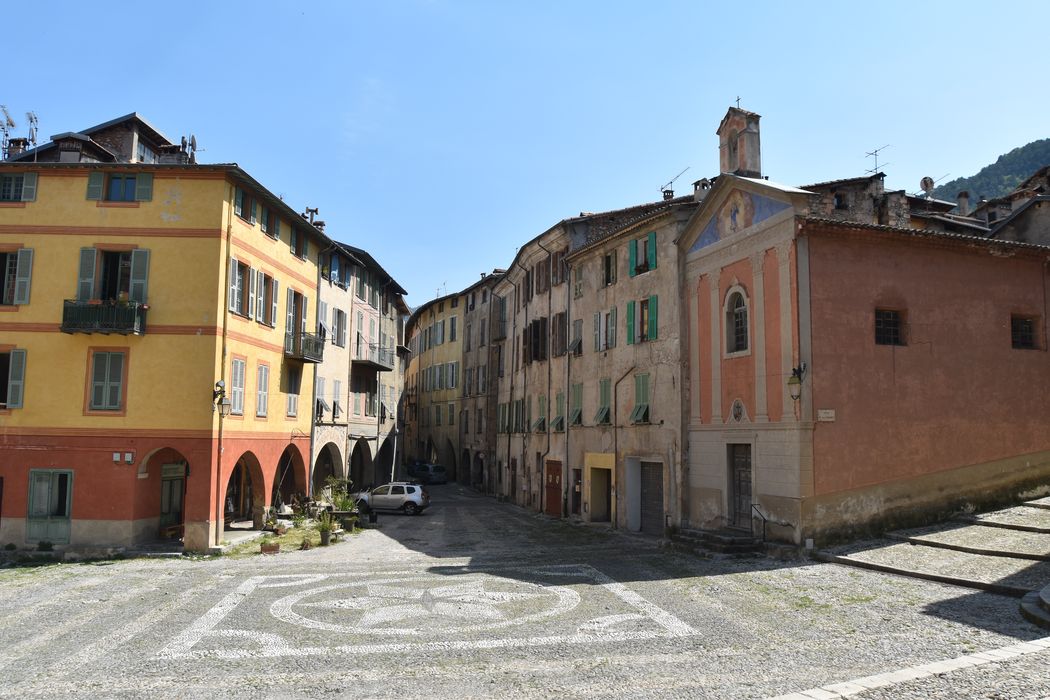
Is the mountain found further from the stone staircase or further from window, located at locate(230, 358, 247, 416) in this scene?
window, located at locate(230, 358, 247, 416)

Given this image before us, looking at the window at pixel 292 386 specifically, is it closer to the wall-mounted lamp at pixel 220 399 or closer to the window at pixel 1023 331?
the wall-mounted lamp at pixel 220 399

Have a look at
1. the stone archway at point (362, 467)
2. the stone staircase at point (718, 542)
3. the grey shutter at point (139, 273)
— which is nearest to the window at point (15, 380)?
the grey shutter at point (139, 273)

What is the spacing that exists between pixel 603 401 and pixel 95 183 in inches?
767

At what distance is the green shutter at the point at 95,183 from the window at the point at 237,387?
692 cm

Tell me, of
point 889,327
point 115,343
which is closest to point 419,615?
point 889,327

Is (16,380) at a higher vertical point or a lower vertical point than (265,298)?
lower

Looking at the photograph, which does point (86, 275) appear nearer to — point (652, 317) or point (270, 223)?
point (270, 223)

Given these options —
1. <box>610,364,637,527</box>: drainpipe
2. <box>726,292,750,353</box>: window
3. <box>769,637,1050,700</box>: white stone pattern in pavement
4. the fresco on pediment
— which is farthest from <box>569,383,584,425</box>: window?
<box>769,637,1050,700</box>: white stone pattern in pavement

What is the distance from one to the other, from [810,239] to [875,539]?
8045 mm

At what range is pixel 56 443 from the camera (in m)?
24.0

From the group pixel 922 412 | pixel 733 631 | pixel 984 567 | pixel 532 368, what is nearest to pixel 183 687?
pixel 733 631

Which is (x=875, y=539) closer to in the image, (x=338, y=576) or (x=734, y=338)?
(x=734, y=338)

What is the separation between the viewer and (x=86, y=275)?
24.6 metres

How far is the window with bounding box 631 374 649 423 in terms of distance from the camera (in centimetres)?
2731
